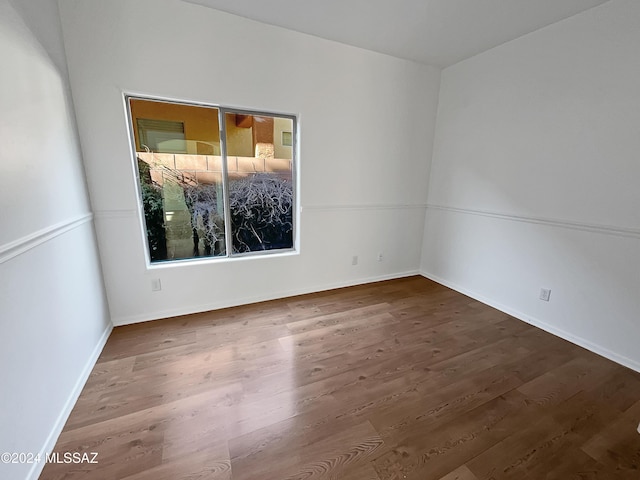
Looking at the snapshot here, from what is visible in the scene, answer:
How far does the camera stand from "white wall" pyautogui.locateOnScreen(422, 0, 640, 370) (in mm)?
1961

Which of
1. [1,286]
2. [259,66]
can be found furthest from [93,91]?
[1,286]

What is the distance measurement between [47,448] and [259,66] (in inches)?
115

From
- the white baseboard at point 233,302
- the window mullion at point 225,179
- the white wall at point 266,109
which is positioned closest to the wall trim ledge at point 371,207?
the white wall at point 266,109

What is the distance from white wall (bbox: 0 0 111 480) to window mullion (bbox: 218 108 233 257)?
3.43ft

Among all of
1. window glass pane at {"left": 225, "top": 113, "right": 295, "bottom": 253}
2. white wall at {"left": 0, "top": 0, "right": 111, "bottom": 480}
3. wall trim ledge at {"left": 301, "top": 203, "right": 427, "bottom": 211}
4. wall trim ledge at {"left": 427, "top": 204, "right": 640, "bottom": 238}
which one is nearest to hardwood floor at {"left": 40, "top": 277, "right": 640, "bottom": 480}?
white wall at {"left": 0, "top": 0, "right": 111, "bottom": 480}

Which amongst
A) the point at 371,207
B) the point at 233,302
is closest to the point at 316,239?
the point at 371,207

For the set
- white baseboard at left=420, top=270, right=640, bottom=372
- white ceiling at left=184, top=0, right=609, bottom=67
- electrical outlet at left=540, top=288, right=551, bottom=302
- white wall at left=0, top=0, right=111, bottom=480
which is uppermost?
white ceiling at left=184, top=0, right=609, bottom=67

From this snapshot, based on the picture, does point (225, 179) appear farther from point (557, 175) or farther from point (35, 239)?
point (557, 175)

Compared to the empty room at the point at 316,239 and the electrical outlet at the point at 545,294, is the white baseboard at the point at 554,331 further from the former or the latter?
the electrical outlet at the point at 545,294

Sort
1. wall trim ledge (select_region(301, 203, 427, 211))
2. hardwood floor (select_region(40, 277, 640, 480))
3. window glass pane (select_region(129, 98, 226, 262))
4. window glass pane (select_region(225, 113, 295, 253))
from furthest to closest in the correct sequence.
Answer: wall trim ledge (select_region(301, 203, 427, 211))
window glass pane (select_region(225, 113, 295, 253))
window glass pane (select_region(129, 98, 226, 262))
hardwood floor (select_region(40, 277, 640, 480))

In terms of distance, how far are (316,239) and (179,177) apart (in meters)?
1.50

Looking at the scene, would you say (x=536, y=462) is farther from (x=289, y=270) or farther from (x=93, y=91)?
(x=93, y=91)

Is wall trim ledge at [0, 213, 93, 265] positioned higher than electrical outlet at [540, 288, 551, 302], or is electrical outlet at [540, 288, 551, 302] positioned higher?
wall trim ledge at [0, 213, 93, 265]

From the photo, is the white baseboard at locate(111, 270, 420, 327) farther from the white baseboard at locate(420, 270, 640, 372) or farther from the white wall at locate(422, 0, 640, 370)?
the white wall at locate(422, 0, 640, 370)
